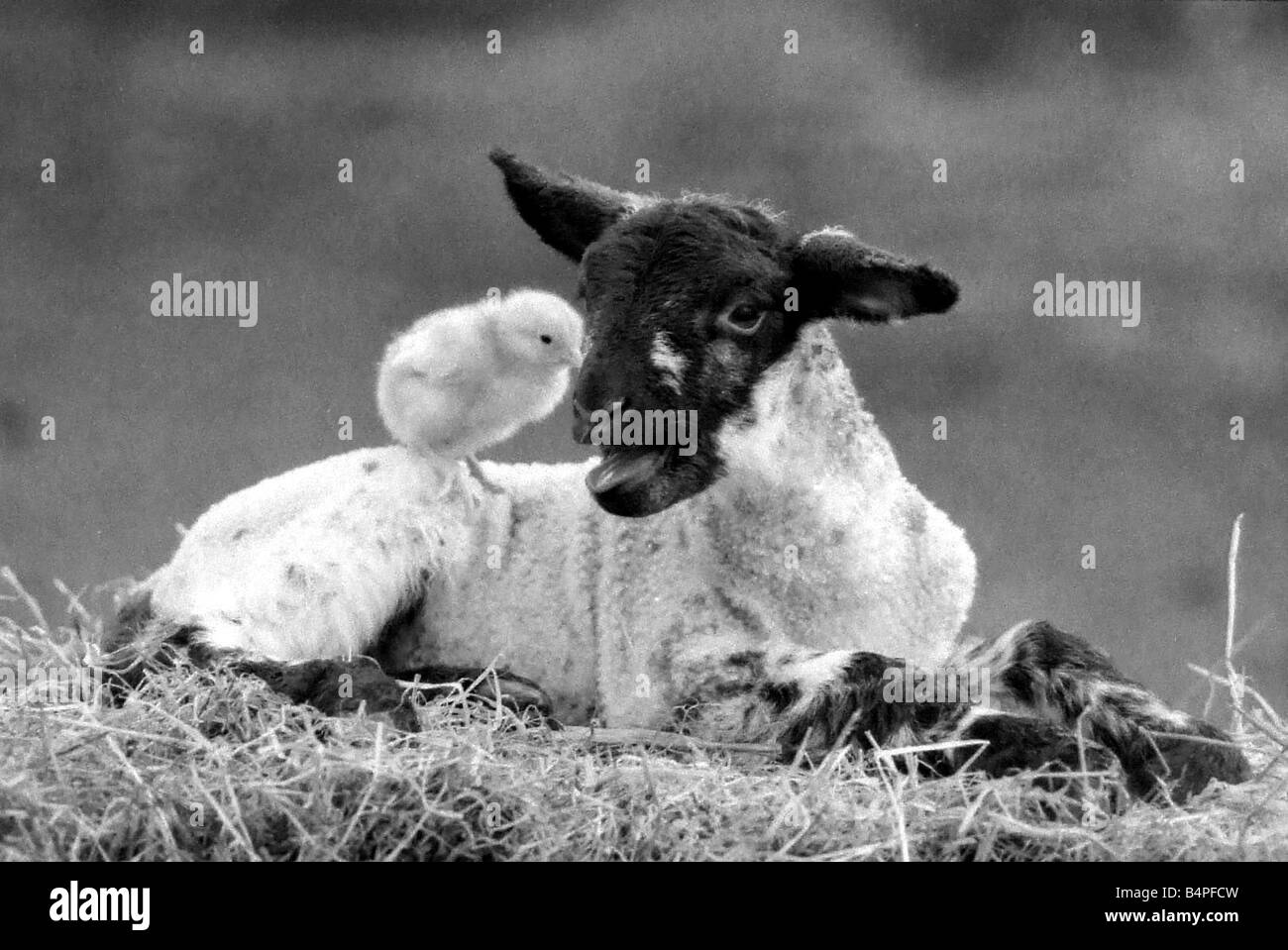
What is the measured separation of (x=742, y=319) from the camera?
19.7 feet

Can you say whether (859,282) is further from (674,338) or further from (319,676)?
(319,676)

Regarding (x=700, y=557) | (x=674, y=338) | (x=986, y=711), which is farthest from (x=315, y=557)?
(x=986, y=711)

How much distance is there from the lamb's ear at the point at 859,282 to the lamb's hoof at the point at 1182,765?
4.79 feet

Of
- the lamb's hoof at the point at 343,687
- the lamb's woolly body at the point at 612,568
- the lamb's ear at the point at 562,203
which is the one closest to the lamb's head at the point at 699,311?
the lamb's woolly body at the point at 612,568

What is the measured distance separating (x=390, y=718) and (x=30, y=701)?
117 centimetres

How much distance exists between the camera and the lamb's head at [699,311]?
18.9 ft

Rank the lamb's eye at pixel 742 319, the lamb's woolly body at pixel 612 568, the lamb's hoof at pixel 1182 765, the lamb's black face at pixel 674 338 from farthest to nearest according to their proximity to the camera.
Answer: the lamb's woolly body at pixel 612 568, the lamb's eye at pixel 742 319, the lamb's black face at pixel 674 338, the lamb's hoof at pixel 1182 765

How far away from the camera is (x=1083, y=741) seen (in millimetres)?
5500

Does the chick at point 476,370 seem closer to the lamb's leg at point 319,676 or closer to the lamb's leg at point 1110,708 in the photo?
the lamb's leg at point 319,676

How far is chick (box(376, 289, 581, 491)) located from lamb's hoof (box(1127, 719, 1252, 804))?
2535mm
